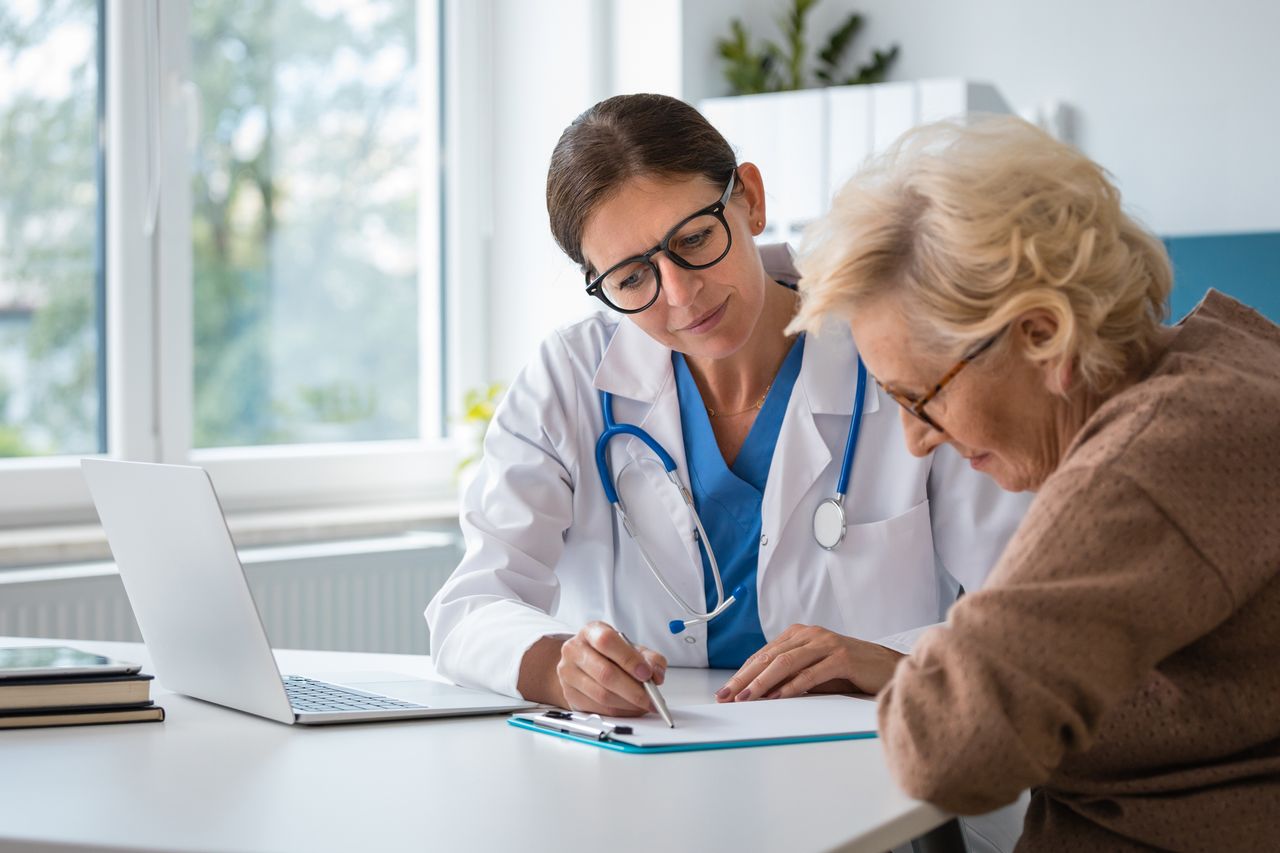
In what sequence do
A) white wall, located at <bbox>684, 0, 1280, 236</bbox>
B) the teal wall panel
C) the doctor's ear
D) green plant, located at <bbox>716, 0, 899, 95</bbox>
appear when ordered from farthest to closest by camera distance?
green plant, located at <bbox>716, 0, 899, 95</bbox> < white wall, located at <bbox>684, 0, 1280, 236</bbox> < the teal wall panel < the doctor's ear

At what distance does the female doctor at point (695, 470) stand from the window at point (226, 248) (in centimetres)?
162

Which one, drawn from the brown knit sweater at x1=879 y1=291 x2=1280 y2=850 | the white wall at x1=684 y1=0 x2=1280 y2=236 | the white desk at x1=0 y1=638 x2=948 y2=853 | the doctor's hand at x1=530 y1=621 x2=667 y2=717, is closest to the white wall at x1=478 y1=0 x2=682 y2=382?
the white wall at x1=684 y1=0 x2=1280 y2=236

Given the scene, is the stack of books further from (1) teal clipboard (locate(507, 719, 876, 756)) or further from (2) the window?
(2) the window

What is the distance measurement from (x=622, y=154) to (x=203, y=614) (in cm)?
73

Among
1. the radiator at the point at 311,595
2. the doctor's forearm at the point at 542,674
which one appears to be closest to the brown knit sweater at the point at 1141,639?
the doctor's forearm at the point at 542,674

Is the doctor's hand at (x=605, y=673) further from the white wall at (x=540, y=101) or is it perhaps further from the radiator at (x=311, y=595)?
the white wall at (x=540, y=101)

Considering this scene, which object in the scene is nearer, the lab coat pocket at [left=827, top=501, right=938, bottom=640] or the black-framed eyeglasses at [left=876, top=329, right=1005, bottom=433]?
the black-framed eyeglasses at [left=876, top=329, right=1005, bottom=433]

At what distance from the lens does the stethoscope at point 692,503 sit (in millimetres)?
1702

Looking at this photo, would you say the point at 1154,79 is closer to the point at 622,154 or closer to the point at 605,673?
the point at 622,154

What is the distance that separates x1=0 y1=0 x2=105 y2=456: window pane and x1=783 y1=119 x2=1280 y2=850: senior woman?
230 centimetres

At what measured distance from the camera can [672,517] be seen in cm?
178

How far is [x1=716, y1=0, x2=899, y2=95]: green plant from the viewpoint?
3.71m

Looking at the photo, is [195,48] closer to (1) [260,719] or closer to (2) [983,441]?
(1) [260,719]

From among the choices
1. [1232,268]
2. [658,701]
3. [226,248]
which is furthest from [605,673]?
[226,248]
